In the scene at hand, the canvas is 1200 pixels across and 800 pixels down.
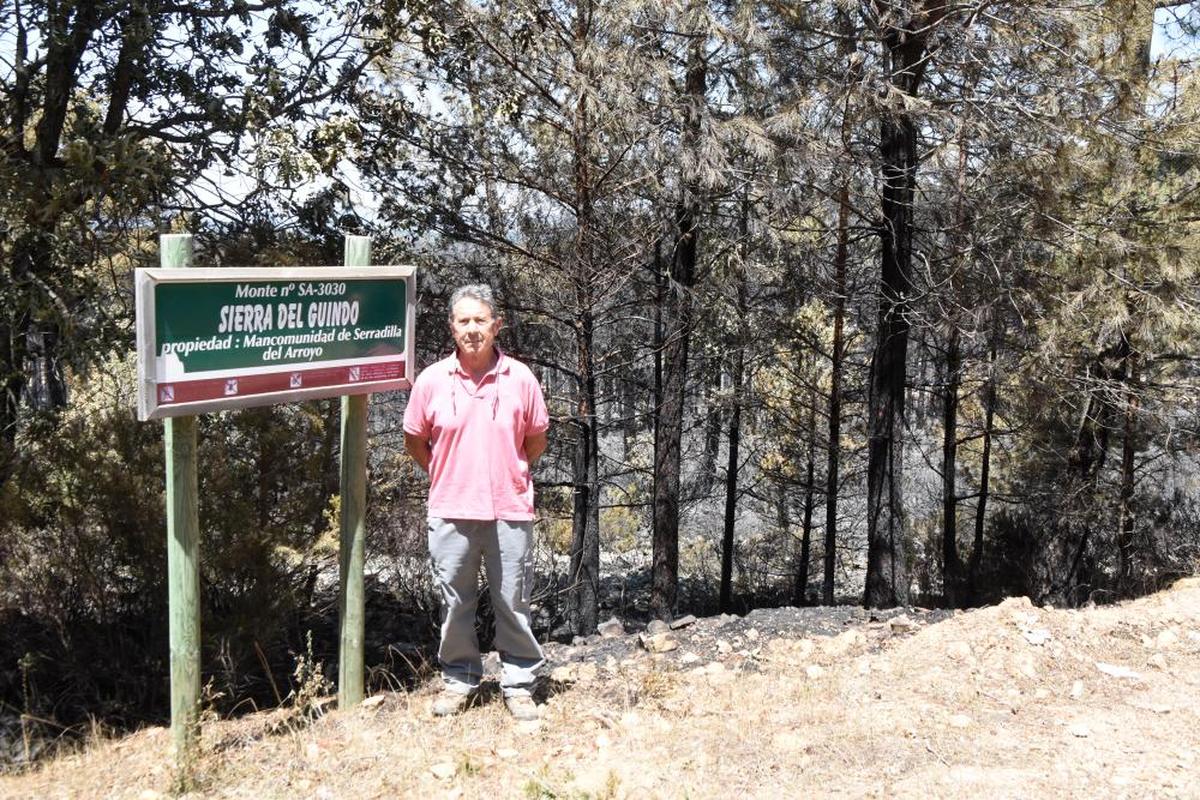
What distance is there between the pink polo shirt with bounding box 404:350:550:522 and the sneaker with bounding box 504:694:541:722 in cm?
85

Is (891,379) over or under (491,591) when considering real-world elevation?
over

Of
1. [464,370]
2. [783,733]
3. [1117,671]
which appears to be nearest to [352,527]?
[464,370]

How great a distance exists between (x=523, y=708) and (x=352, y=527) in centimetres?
112

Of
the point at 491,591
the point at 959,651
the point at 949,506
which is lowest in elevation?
the point at 949,506

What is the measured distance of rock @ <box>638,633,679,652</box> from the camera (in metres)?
6.05

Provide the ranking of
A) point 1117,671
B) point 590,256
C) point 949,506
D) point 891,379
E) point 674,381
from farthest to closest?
point 949,506
point 674,381
point 891,379
point 590,256
point 1117,671

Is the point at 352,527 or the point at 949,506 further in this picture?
the point at 949,506

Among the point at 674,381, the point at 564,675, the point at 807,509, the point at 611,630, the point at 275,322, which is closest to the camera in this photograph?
the point at 275,322

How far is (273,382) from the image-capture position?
13.7 feet

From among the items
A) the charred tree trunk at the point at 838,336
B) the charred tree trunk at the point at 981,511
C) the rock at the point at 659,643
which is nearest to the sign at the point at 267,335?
the rock at the point at 659,643

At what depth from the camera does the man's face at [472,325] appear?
4316 millimetres

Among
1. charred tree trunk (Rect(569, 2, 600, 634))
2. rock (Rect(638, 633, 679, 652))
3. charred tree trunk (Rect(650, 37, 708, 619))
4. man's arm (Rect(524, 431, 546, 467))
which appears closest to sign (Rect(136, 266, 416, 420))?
man's arm (Rect(524, 431, 546, 467))

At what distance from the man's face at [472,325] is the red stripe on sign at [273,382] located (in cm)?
50

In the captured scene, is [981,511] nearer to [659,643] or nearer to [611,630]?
[611,630]
